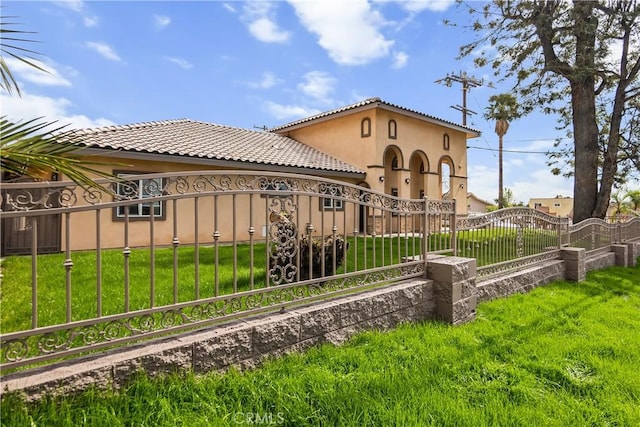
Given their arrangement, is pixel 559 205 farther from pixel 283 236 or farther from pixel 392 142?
pixel 283 236

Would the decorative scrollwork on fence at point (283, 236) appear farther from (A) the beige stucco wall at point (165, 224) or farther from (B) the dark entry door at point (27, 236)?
(A) the beige stucco wall at point (165, 224)

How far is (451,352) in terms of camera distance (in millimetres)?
3303

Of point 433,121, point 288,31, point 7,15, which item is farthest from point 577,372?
point 433,121

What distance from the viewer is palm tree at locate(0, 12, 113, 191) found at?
200cm

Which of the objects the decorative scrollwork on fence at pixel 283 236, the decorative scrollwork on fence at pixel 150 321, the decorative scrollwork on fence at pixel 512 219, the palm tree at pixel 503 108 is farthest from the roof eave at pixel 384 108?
the decorative scrollwork on fence at pixel 283 236

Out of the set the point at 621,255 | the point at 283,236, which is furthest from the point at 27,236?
the point at 621,255

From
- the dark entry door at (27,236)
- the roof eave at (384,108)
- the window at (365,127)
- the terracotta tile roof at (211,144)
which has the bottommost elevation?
the dark entry door at (27,236)

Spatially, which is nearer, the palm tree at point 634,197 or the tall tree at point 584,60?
the tall tree at point 584,60

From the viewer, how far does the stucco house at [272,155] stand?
977 cm

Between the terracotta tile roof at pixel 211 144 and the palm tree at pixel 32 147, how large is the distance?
7162 millimetres

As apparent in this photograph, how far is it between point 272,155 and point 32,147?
38.9ft

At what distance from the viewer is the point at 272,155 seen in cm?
1375

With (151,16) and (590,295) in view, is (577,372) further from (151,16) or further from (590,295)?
(151,16)

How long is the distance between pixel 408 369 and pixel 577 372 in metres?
1.59
